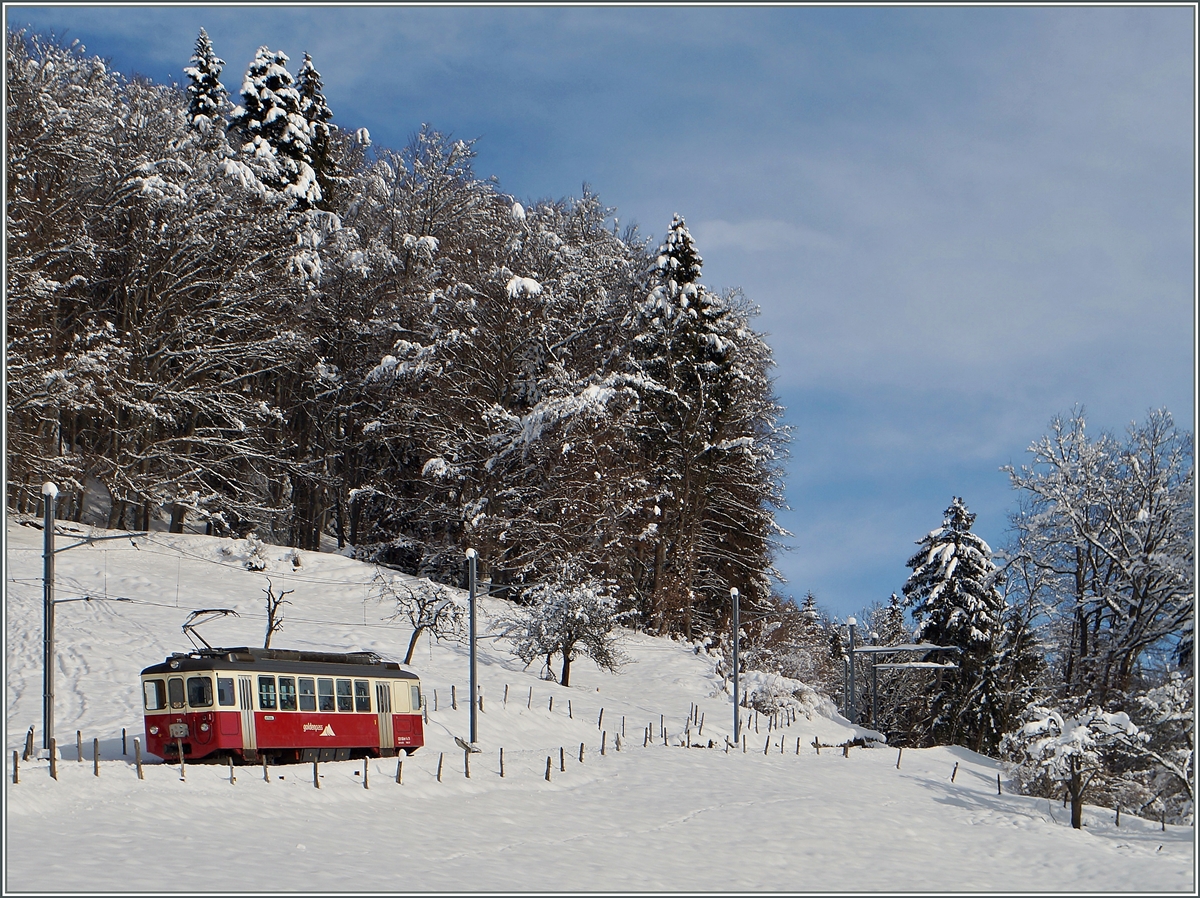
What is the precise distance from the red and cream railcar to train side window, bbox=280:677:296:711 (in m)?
0.02

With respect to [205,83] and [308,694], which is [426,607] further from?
[205,83]

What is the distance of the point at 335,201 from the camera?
198ft

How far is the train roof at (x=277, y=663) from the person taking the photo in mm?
24312

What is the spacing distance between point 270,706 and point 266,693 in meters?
0.33

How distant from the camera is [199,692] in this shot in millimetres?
23984

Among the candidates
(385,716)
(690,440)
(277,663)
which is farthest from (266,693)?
(690,440)

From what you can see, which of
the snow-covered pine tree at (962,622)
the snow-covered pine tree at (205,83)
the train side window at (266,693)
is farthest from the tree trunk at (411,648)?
the snow-covered pine tree at (205,83)

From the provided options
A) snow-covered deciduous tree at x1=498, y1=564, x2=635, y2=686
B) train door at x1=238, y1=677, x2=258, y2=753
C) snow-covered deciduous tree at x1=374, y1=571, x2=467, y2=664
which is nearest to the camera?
train door at x1=238, y1=677, x2=258, y2=753

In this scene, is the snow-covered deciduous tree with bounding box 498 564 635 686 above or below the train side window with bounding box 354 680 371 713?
above

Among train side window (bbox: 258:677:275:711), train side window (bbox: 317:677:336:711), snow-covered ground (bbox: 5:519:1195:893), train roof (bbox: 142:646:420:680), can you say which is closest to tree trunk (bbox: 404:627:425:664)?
snow-covered ground (bbox: 5:519:1195:893)

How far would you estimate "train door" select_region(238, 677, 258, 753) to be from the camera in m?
24.3

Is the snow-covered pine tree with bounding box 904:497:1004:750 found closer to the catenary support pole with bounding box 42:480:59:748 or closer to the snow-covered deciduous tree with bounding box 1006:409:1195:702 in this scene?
the snow-covered deciduous tree with bounding box 1006:409:1195:702

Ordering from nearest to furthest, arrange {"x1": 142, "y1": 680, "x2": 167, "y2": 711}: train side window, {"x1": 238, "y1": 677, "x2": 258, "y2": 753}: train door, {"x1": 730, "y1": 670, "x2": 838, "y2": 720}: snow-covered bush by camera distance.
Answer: {"x1": 238, "y1": 677, "x2": 258, "y2": 753}: train door < {"x1": 142, "y1": 680, "x2": 167, "y2": 711}: train side window < {"x1": 730, "y1": 670, "x2": 838, "y2": 720}: snow-covered bush

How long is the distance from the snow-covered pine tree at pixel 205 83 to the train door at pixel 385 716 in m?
40.6
